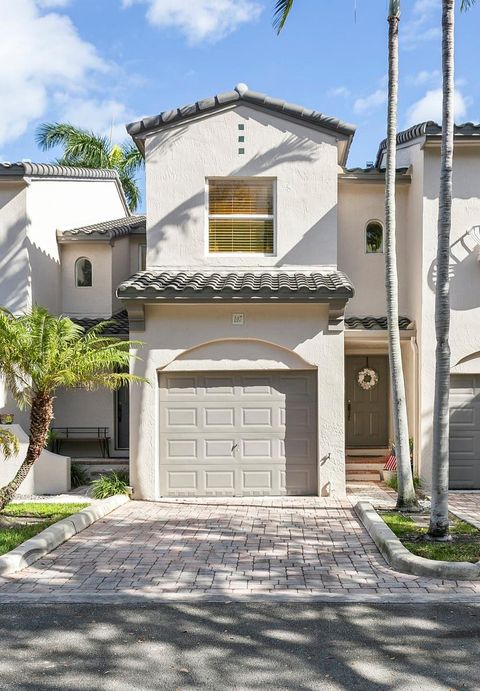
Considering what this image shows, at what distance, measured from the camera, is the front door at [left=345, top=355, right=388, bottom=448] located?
17.5 m

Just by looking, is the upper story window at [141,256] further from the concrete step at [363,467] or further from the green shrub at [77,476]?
the concrete step at [363,467]

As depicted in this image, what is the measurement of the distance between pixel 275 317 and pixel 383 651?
861 centimetres

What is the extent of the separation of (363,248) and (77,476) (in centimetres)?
810

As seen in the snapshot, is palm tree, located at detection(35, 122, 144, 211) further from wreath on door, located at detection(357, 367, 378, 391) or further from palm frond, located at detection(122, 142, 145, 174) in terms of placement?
wreath on door, located at detection(357, 367, 378, 391)

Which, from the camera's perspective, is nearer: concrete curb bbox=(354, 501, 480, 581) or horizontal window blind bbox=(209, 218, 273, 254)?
concrete curb bbox=(354, 501, 480, 581)

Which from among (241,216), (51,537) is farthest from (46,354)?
(241,216)

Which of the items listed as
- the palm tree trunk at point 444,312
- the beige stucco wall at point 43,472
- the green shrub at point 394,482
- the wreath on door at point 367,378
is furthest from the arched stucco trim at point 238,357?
the palm tree trunk at point 444,312

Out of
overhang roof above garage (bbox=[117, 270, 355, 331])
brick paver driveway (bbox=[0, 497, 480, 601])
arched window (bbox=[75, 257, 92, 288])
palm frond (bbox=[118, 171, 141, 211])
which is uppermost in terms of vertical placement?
palm frond (bbox=[118, 171, 141, 211])

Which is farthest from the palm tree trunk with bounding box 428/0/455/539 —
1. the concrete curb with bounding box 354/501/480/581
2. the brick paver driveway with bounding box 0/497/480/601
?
the brick paver driveway with bounding box 0/497/480/601

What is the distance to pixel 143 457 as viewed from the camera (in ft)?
45.6

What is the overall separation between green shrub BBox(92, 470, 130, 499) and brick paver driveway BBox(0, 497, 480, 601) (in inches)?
40.9

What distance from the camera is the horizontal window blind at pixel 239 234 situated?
586 inches

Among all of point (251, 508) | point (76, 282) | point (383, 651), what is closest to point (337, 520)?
point (251, 508)

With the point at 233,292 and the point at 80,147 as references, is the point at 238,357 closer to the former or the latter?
the point at 233,292
